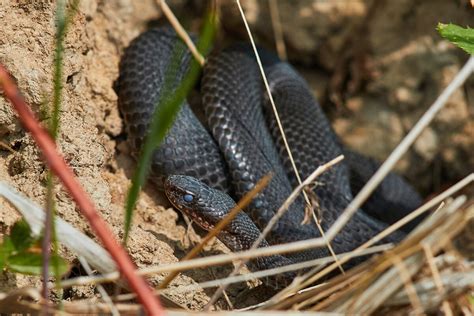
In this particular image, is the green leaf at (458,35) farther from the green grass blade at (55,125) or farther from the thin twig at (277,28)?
the thin twig at (277,28)

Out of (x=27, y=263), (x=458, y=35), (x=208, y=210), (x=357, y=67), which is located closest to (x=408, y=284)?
(x=458, y=35)

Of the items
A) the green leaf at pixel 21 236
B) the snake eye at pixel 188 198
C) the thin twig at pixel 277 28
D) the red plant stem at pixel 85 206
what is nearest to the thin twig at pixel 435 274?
the red plant stem at pixel 85 206

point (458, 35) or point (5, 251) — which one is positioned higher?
point (458, 35)

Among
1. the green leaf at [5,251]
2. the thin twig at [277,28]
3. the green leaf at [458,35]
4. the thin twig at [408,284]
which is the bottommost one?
the thin twig at [408,284]

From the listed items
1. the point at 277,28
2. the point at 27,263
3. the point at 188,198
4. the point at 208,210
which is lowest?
the point at 27,263

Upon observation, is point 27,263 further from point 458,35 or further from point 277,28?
point 277,28

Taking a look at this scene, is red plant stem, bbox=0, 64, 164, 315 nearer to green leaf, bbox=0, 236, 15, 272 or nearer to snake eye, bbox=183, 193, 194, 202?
green leaf, bbox=0, 236, 15, 272

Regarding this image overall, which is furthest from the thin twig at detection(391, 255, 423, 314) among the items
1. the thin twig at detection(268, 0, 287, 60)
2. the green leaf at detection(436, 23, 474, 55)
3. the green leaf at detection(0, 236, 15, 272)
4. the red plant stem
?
the thin twig at detection(268, 0, 287, 60)
